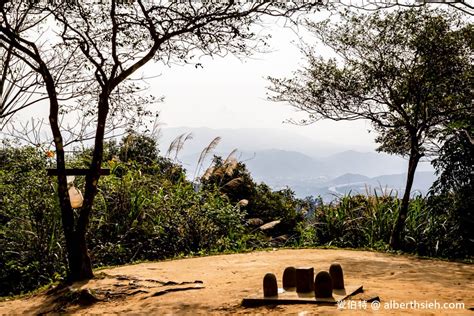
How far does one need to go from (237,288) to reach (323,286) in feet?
4.16

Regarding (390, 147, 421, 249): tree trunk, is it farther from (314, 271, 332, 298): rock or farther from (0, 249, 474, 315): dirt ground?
(314, 271, 332, 298): rock

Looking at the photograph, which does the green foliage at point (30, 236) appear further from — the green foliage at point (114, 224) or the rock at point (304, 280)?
the rock at point (304, 280)

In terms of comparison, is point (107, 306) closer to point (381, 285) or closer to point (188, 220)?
point (381, 285)

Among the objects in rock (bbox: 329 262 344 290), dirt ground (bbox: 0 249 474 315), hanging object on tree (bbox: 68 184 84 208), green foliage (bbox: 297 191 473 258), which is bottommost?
dirt ground (bbox: 0 249 474 315)

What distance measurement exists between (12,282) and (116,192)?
2.33 m

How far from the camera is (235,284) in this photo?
19.1 feet

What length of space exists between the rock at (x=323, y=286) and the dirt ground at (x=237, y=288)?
0.64ft

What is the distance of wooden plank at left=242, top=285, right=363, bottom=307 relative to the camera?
4504 mm

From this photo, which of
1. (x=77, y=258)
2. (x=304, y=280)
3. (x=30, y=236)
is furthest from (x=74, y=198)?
(x=304, y=280)

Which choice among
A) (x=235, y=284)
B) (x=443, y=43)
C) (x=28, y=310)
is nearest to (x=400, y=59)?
(x=443, y=43)

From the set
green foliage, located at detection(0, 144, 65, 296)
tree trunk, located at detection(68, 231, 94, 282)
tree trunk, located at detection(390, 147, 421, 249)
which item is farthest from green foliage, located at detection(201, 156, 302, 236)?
tree trunk, located at detection(68, 231, 94, 282)

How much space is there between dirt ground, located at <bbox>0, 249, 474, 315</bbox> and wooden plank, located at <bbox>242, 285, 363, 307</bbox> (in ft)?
0.28

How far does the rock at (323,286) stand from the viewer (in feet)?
15.0

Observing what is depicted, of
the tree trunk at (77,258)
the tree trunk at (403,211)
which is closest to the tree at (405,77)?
the tree trunk at (403,211)
